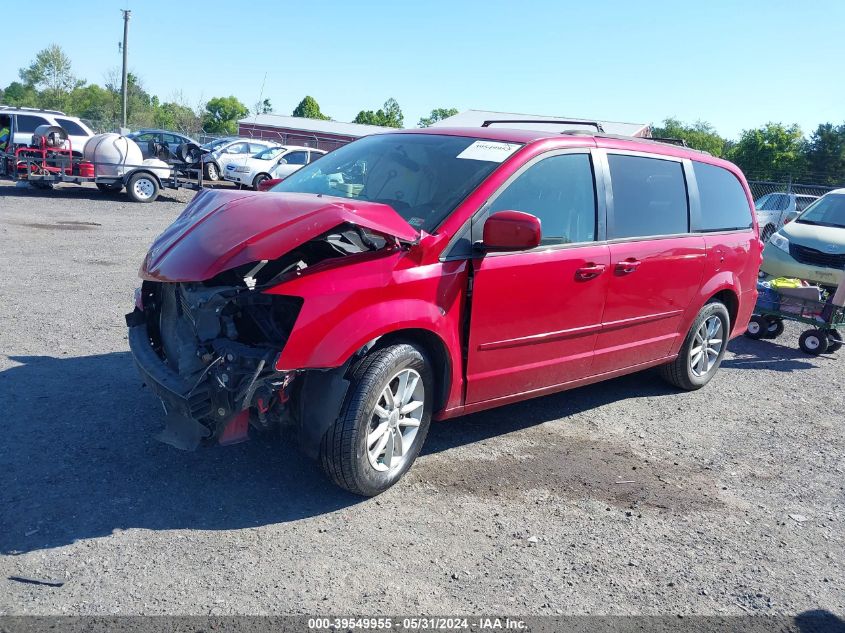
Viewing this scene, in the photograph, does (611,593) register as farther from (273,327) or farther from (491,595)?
(273,327)

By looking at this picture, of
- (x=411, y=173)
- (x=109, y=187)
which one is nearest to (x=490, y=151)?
(x=411, y=173)

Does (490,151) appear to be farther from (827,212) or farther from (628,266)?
(827,212)

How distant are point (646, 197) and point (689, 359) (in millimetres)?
1587

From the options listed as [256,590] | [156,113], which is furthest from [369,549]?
[156,113]

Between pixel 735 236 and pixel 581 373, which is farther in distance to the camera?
pixel 735 236

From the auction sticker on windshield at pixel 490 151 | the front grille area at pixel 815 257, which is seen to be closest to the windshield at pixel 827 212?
the front grille area at pixel 815 257

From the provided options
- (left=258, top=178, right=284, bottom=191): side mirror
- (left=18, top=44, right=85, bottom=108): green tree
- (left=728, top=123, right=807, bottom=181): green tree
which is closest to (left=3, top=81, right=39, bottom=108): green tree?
(left=18, top=44, right=85, bottom=108): green tree

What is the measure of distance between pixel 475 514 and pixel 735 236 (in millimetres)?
3885

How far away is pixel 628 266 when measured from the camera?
203 inches

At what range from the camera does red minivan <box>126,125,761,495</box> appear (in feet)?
11.9

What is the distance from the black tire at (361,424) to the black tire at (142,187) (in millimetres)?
16178

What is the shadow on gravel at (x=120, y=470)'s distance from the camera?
3574 mm

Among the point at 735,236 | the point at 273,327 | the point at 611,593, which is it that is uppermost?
the point at 735,236

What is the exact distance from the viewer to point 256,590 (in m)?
3.13
